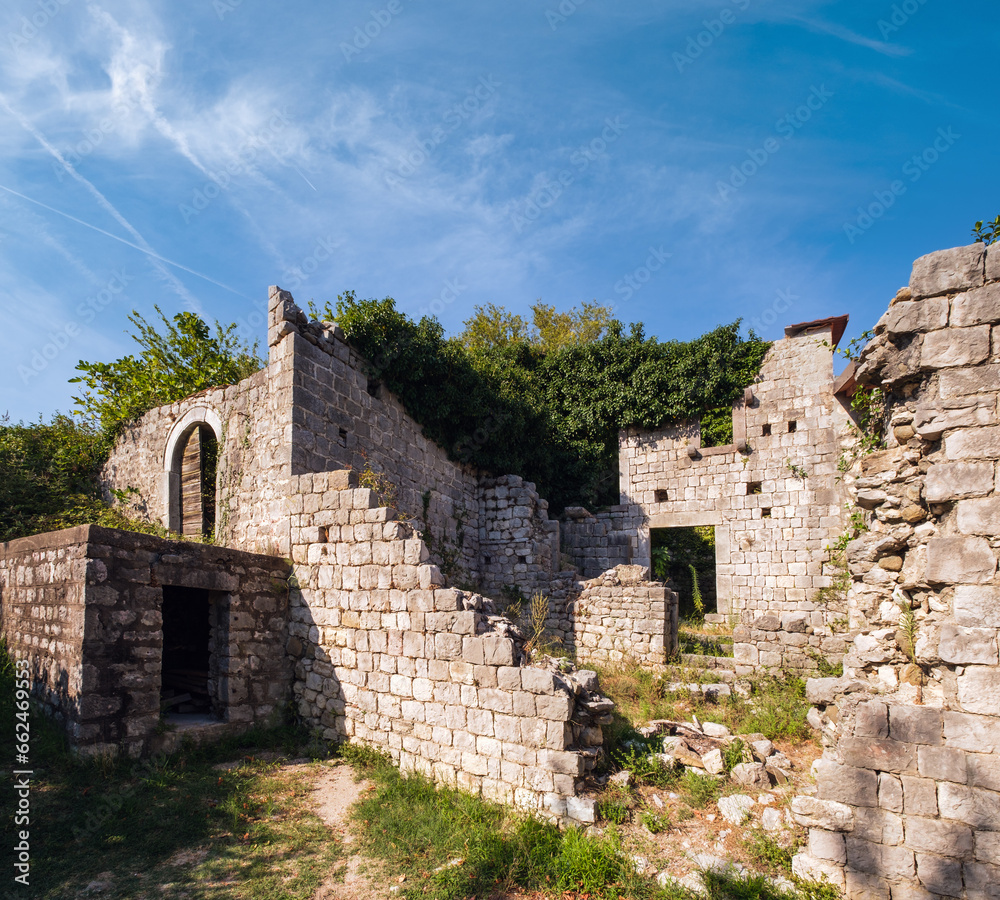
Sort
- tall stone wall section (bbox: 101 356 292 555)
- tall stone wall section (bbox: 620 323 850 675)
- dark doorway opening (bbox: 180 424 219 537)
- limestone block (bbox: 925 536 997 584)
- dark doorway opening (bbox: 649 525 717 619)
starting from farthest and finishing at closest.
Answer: dark doorway opening (bbox: 649 525 717 619) → tall stone wall section (bbox: 620 323 850 675) → dark doorway opening (bbox: 180 424 219 537) → tall stone wall section (bbox: 101 356 292 555) → limestone block (bbox: 925 536 997 584)

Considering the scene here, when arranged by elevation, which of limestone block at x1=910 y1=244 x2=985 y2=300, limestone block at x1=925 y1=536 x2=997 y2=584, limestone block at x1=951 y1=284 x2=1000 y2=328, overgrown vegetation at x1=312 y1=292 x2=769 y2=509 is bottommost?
limestone block at x1=925 y1=536 x2=997 y2=584

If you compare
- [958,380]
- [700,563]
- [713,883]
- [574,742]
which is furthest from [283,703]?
[700,563]

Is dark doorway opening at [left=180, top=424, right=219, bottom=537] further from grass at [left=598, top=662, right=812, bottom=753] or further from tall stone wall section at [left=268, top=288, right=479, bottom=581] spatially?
grass at [left=598, top=662, right=812, bottom=753]

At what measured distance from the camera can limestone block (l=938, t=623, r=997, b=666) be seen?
366 cm

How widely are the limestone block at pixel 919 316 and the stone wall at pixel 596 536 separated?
38.5ft

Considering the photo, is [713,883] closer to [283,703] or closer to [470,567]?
[283,703]

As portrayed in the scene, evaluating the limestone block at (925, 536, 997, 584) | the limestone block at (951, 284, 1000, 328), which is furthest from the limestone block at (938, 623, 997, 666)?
the limestone block at (951, 284, 1000, 328)

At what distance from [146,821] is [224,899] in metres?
1.48

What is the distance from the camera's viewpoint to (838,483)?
13.5 metres

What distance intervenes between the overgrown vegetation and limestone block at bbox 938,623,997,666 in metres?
9.09

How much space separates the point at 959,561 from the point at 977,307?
71.5 inches

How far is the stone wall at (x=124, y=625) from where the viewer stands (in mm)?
5695

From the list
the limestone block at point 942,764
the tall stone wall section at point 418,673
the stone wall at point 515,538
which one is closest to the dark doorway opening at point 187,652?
the tall stone wall section at point 418,673

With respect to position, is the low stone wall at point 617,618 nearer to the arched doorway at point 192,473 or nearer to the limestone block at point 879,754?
the limestone block at point 879,754
